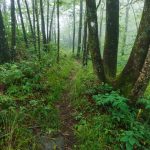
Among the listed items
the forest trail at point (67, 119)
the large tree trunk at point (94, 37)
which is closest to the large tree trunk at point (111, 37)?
the large tree trunk at point (94, 37)

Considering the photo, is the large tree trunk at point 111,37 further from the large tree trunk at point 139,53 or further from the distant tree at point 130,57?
the large tree trunk at point 139,53

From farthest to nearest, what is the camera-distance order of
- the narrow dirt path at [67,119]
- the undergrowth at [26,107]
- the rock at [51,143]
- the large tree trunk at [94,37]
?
1. the large tree trunk at [94,37]
2. the narrow dirt path at [67,119]
3. the rock at [51,143]
4. the undergrowth at [26,107]

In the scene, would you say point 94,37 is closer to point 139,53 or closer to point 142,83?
point 139,53

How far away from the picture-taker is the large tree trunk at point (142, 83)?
504 cm

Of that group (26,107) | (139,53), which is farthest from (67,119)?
(139,53)

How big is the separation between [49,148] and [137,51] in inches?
126

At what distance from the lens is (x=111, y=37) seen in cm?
722

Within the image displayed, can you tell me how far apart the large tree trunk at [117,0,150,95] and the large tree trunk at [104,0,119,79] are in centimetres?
125

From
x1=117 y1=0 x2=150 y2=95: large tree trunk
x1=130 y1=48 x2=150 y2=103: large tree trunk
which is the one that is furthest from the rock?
x1=117 y1=0 x2=150 y2=95: large tree trunk

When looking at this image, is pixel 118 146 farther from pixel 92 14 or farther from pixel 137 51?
pixel 92 14

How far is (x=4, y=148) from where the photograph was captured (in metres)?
3.87

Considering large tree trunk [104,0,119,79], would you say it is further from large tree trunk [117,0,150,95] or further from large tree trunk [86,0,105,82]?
large tree trunk [117,0,150,95]

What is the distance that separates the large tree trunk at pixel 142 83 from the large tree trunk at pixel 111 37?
176cm

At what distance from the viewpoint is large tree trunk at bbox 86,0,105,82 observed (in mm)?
6624
